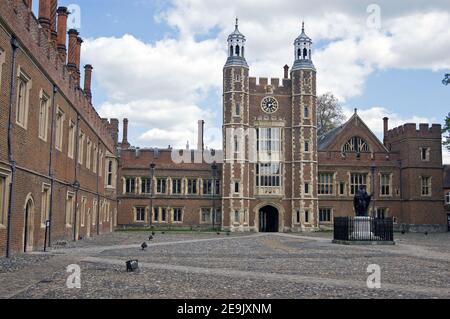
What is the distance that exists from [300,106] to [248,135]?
5318 millimetres

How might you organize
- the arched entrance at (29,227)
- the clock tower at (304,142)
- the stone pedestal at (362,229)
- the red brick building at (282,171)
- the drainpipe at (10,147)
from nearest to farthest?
the drainpipe at (10,147), the arched entrance at (29,227), the stone pedestal at (362,229), the clock tower at (304,142), the red brick building at (282,171)

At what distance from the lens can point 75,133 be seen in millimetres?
24438

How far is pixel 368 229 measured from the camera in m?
23.7

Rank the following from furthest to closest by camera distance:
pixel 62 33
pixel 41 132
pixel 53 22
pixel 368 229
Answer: pixel 368 229 → pixel 62 33 → pixel 53 22 → pixel 41 132

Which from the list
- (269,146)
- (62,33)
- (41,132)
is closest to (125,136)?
(269,146)

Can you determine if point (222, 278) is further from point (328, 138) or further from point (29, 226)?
point (328, 138)

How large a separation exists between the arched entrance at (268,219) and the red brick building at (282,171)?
0.30 feet

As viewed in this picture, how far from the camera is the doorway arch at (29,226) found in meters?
16.3

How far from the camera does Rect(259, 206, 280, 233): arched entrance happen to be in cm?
4578

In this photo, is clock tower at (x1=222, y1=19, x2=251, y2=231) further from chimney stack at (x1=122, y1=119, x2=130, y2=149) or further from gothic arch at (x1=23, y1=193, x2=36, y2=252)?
gothic arch at (x1=23, y1=193, x2=36, y2=252)

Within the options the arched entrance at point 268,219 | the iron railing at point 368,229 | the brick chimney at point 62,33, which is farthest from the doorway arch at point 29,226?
the arched entrance at point 268,219

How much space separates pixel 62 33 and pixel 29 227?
9.34 meters

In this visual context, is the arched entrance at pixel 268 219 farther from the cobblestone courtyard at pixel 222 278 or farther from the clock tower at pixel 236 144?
the cobblestone courtyard at pixel 222 278

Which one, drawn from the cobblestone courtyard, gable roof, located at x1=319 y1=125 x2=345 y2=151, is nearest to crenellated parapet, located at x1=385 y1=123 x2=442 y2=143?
gable roof, located at x1=319 y1=125 x2=345 y2=151
